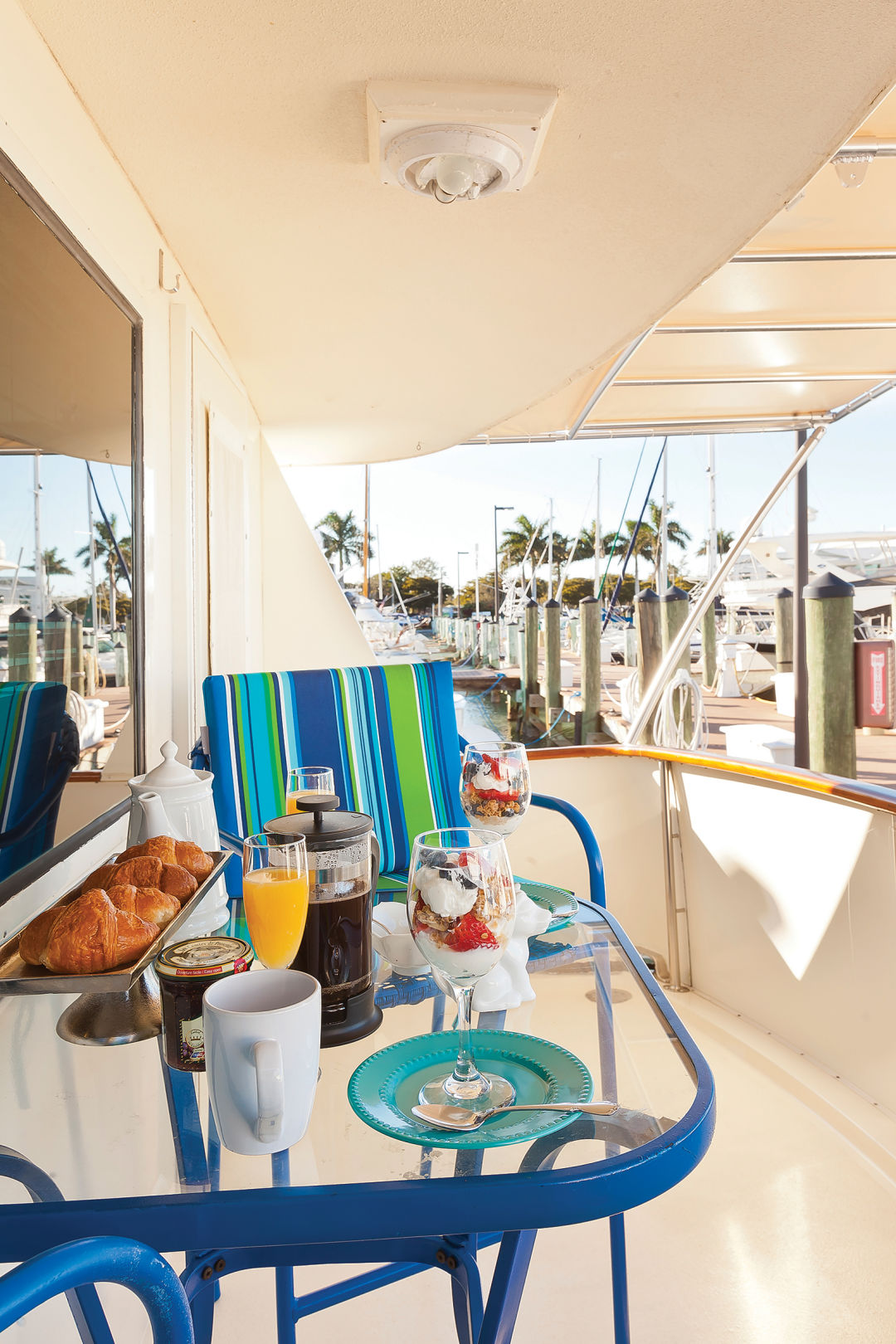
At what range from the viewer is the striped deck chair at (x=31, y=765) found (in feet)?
3.06

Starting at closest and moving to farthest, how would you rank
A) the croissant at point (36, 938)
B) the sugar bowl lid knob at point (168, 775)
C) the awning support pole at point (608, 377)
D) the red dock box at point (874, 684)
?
the croissant at point (36, 938) → the sugar bowl lid knob at point (168, 775) → the awning support pole at point (608, 377) → the red dock box at point (874, 684)

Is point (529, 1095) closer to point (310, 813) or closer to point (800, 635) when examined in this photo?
point (310, 813)

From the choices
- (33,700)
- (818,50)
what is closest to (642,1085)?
(33,700)

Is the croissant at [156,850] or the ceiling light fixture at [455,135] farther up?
the ceiling light fixture at [455,135]

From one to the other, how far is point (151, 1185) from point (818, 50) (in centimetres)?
A: 150

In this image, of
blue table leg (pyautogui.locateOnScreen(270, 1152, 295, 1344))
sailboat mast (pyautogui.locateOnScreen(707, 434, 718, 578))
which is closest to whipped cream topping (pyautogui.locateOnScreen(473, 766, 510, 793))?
blue table leg (pyautogui.locateOnScreen(270, 1152, 295, 1344))

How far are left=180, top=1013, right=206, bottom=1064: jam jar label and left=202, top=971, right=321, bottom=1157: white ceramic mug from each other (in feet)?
0.36

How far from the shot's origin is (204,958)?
0.76 m

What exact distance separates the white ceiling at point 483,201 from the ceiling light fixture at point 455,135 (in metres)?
0.03

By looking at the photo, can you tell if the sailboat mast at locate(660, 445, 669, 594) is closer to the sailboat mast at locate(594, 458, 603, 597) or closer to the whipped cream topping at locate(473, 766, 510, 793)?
the sailboat mast at locate(594, 458, 603, 597)

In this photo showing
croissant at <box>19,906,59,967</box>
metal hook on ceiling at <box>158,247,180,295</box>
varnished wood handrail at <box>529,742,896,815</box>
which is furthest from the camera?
varnished wood handrail at <box>529,742,896,815</box>

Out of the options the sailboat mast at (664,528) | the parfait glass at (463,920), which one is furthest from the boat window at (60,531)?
the sailboat mast at (664,528)

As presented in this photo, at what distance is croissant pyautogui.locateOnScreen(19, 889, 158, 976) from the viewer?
2.52 ft

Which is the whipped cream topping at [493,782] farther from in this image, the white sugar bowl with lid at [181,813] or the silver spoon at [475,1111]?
the silver spoon at [475,1111]
